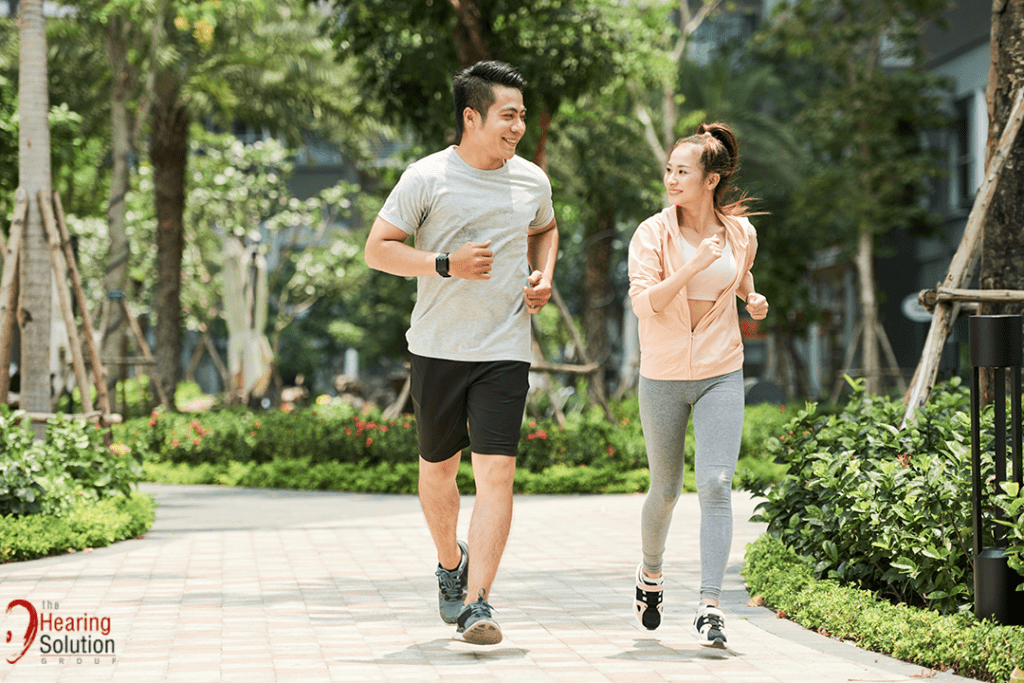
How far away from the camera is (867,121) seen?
933 inches

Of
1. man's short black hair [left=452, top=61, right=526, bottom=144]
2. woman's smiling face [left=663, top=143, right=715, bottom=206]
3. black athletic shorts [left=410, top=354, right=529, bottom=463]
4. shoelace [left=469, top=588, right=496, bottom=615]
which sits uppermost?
man's short black hair [left=452, top=61, right=526, bottom=144]

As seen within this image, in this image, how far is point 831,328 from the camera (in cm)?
3709

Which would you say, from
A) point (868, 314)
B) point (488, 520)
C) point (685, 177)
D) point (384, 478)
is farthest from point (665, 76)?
point (488, 520)

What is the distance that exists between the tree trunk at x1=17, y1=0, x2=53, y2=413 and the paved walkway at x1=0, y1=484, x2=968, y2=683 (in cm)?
157

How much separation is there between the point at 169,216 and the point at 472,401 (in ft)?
53.1

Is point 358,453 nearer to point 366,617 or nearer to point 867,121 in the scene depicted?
point 366,617

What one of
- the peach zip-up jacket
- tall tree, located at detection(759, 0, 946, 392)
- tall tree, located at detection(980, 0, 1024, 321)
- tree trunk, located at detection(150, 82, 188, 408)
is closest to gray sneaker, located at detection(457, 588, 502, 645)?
the peach zip-up jacket

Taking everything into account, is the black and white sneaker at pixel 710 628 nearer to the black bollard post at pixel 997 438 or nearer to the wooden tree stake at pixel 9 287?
the black bollard post at pixel 997 438

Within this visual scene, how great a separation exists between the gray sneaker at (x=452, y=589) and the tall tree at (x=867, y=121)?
64.7 feet

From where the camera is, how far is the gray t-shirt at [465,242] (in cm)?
446

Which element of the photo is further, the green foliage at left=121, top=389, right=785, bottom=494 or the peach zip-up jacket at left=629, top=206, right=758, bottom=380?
the green foliage at left=121, top=389, right=785, bottom=494

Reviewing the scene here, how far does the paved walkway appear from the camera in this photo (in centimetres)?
415

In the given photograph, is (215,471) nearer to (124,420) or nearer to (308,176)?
(124,420)

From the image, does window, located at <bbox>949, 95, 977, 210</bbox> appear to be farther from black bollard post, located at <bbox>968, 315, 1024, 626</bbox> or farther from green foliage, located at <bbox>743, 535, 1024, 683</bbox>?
black bollard post, located at <bbox>968, 315, 1024, 626</bbox>
